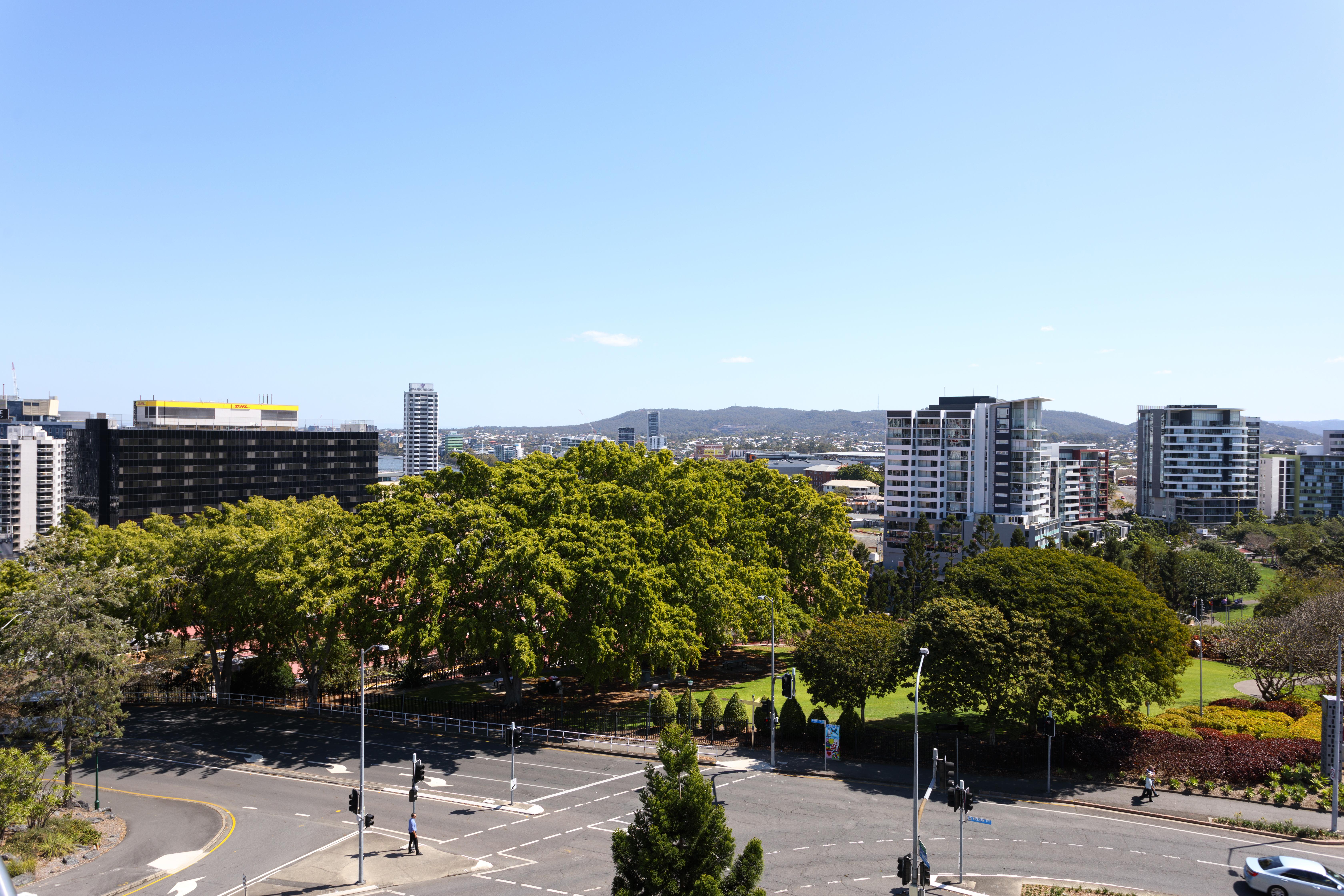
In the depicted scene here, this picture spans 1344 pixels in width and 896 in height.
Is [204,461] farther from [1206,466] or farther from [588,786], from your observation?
[1206,466]

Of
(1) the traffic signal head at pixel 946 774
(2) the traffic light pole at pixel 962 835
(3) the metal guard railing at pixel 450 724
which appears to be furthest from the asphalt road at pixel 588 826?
(1) the traffic signal head at pixel 946 774

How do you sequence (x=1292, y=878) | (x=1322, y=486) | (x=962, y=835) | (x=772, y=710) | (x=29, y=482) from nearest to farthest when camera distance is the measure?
(x=1292, y=878) → (x=962, y=835) → (x=772, y=710) → (x=29, y=482) → (x=1322, y=486)

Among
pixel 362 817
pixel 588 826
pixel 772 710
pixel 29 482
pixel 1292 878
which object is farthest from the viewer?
pixel 29 482

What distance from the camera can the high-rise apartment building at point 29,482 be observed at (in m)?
158

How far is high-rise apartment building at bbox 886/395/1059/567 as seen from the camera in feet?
432

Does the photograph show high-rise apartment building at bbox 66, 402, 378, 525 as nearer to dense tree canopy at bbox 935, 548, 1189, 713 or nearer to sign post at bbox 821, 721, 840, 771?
sign post at bbox 821, 721, 840, 771

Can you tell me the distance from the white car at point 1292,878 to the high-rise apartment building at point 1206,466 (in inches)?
6711

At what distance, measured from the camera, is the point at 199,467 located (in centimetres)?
12088

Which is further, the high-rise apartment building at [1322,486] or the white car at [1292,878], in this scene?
the high-rise apartment building at [1322,486]

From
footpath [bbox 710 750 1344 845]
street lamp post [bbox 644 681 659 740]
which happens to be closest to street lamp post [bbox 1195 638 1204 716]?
footpath [bbox 710 750 1344 845]

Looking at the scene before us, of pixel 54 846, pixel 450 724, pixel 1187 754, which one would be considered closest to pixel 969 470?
pixel 1187 754

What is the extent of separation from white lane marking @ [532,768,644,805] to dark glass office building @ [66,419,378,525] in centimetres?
8713

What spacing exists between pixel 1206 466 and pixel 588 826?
7234 inches

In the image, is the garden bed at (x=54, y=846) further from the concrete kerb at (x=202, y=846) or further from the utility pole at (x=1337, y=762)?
the utility pole at (x=1337, y=762)
